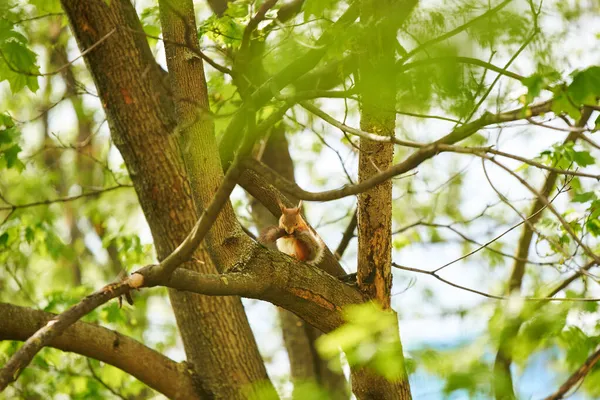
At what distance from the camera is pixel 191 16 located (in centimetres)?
332

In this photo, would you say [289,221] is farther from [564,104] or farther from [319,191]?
[564,104]

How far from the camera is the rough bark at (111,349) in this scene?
3729 mm

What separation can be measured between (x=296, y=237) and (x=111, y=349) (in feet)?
3.92

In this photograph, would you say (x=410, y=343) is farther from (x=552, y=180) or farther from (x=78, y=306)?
(x=552, y=180)

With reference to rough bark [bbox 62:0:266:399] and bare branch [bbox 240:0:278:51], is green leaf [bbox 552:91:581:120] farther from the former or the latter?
rough bark [bbox 62:0:266:399]

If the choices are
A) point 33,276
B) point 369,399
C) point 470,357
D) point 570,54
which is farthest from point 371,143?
point 33,276

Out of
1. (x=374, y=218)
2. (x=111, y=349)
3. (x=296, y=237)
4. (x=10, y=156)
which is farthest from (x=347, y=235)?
(x=10, y=156)

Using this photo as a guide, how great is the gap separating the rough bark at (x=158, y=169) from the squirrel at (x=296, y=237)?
47 cm

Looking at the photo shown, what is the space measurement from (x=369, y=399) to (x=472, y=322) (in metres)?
1.63

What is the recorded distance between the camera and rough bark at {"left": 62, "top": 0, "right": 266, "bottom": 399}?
3.86 meters

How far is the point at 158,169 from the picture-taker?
13.3ft

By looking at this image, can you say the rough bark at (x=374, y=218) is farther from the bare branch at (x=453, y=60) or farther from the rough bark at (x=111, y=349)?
the rough bark at (x=111, y=349)

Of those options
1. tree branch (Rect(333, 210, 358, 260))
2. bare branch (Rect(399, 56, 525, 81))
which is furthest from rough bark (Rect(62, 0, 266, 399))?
bare branch (Rect(399, 56, 525, 81))

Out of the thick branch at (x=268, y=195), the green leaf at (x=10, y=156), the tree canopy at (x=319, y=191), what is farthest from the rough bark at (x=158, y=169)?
the green leaf at (x=10, y=156)
